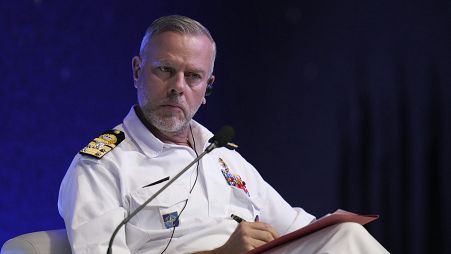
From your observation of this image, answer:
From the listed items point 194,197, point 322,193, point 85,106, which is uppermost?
point 85,106

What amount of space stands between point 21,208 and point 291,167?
1.30 meters

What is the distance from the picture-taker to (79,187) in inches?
71.6

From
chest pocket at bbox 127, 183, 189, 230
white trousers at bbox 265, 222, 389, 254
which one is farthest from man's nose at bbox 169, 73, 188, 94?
white trousers at bbox 265, 222, 389, 254

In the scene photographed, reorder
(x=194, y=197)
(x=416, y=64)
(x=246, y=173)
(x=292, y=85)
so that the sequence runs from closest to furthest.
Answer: (x=194, y=197) < (x=246, y=173) < (x=416, y=64) < (x=292, y=85)

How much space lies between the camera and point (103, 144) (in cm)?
195

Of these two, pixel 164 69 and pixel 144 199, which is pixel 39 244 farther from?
pixel 164 69

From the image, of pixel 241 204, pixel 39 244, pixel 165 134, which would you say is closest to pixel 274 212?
pixel 241 204

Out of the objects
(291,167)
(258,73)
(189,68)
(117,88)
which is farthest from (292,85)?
(189,68)

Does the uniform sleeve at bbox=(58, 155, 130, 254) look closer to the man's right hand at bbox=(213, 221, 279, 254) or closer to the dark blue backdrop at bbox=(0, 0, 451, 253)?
the man's right hand at bbox=(213, 221, 279, 254)

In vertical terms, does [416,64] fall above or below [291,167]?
above

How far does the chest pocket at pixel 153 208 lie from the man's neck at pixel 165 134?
0.24 meters

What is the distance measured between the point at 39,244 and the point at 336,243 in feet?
2.59

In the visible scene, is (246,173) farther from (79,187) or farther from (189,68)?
(79,187)

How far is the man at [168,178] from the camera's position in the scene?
5.84 feet
